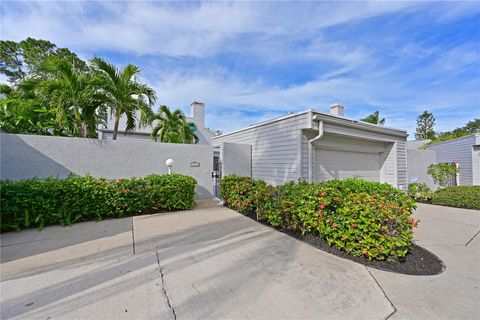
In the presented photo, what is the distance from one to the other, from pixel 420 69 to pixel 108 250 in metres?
10.2

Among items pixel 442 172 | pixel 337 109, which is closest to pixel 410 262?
pixel 337 109

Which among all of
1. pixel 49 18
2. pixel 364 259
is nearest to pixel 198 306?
pixel 364 259

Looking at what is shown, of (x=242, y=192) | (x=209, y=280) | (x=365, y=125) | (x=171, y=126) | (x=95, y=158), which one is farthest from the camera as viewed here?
(x=171, y=126)

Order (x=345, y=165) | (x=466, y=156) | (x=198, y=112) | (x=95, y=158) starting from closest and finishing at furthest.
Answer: (x=95, y=158) → (x=345, y=165) → (x=466, y=156) → (x=198, y=112)

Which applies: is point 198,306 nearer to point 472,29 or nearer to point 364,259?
point 364,259

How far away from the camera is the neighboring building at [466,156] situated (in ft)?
33.9

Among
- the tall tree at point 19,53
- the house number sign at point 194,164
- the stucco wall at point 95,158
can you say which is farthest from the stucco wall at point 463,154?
the tall tree at point 19,53

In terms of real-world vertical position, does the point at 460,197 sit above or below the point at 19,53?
below

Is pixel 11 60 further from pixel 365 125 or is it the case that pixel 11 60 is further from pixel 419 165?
pixel 419 165

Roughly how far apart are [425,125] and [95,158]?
4588 centimetres

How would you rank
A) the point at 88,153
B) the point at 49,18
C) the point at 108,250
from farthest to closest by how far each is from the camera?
the point at 88,153 < the point at 49,18 < the point at 108,250

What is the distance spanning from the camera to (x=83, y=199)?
14.6 ft

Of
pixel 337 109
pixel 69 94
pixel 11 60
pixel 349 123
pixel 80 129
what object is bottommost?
pixel 80 129

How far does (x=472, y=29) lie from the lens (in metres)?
4.97
